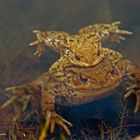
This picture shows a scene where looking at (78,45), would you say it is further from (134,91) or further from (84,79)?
(134,91)

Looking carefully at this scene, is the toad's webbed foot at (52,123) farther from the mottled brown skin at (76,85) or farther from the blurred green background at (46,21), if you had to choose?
the blurred green background at (46,21)

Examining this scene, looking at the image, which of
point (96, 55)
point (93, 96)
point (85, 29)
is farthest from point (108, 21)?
point (93, 96)

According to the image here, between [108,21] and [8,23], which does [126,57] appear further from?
[8,23]

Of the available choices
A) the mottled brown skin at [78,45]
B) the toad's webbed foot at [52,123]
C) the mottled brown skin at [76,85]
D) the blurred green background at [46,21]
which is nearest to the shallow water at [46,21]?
the blurred green background at [46,21]

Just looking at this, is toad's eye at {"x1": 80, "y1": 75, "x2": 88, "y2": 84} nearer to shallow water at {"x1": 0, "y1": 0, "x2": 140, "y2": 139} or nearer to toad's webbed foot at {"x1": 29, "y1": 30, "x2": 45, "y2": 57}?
shallow water at {"x1": 0, "y1": 0, "x2": 140, "y2": 139}

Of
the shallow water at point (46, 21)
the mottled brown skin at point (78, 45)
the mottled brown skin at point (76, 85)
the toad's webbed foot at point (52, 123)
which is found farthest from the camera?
the shallow water at point (46, 21)
